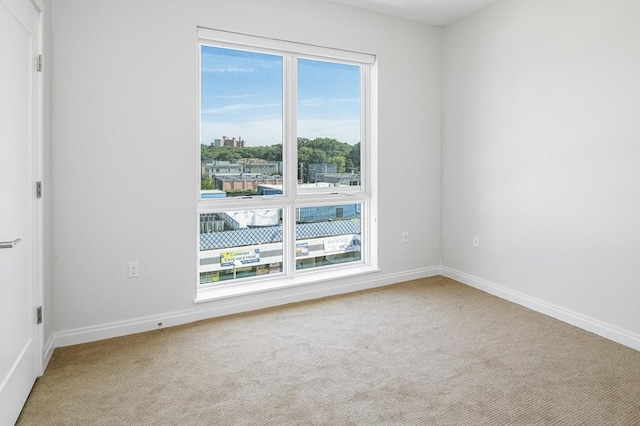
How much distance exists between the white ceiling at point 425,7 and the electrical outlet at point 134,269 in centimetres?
280

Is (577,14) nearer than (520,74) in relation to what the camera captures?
Yes

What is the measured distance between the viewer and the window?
131 inches

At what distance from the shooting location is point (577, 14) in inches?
116

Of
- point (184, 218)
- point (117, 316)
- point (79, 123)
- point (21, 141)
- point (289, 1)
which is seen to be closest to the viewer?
point (21, 141)

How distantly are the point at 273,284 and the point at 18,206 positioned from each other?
2.04 m

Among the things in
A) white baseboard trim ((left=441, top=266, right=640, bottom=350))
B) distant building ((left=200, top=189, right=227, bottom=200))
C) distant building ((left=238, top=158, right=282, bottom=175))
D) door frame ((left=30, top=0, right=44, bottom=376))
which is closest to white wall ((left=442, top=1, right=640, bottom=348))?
white baseboard trim ((left=441, top=266, right=640, bottom=350))

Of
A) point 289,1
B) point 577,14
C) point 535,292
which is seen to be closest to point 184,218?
point 289,1

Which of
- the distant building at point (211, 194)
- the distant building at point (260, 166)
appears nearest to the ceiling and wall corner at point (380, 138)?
the distant building at point (211, 194)

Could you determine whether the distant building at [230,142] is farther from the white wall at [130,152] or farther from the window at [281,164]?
the white wall at [130,152]

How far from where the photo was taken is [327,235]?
13.0ft

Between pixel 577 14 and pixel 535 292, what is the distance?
2.21 metres

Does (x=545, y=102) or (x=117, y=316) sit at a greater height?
(x=545, y=102)

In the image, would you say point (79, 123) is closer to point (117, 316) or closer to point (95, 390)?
point (117, 316)

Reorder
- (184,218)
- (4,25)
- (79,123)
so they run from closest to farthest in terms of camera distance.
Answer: (4,25)
(79,123)
(184,218)
